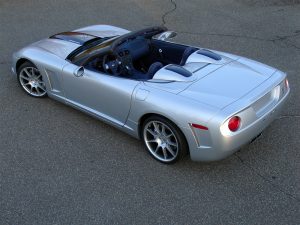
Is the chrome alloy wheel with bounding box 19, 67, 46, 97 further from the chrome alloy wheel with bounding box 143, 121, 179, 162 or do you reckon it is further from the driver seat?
the chrome alloy wheel with bounding box 143, 121, 179, 162

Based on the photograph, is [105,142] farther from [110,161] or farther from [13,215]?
[13,215]

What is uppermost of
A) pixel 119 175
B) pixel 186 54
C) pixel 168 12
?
pixel 186 54

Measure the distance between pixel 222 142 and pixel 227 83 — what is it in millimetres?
745

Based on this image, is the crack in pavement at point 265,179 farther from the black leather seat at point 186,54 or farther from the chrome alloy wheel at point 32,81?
the chrome alloy wheel at point 32,81

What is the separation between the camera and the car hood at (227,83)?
13.4 feet

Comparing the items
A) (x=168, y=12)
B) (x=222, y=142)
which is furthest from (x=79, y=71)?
(x=168, y=12)

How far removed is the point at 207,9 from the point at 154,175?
6453mm

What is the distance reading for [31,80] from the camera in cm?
594

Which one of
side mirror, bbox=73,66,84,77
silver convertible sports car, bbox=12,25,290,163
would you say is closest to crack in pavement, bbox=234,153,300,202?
silver convertible sports car, bbox=12,25,290,163

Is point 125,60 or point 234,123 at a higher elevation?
point 125,60

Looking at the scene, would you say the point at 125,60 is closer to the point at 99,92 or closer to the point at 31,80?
the point at 99,92

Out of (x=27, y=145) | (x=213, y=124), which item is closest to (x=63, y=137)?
(x=27, y=145)

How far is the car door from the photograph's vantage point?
4570 mm

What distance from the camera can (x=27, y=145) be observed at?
4969 millimetres
